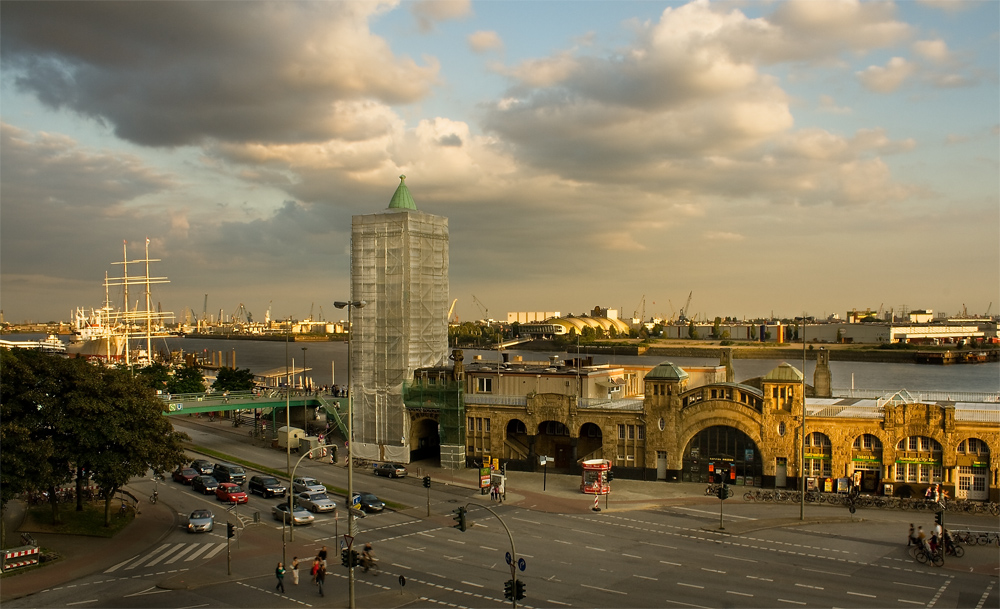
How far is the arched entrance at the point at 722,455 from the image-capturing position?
217 feet

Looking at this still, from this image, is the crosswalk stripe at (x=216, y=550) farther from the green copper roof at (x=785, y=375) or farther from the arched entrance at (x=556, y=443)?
the green copper roof at (x=785, y=375)

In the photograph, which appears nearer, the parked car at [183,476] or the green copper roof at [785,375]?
the green copper roof at [785,375]

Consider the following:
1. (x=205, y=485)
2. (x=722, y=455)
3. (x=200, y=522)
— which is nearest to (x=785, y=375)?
(x=722, y=455)

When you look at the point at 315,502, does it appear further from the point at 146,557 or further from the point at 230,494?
the point at 146,557

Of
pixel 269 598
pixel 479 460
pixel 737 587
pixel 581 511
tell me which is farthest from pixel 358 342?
pixel 737 587

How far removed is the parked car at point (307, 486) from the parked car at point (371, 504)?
12.9 ft

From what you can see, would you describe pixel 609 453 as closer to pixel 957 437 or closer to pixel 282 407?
pixel 957 437

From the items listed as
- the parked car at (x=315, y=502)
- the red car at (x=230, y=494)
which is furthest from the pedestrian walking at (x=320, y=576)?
the red car at (x=230, y=494)

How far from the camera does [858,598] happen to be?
37.9 m

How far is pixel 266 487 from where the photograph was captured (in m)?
64.8

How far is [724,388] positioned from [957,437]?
1796 centimetres

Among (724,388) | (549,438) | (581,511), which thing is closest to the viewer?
(581,511)

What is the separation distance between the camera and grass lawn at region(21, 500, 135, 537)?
52781mm

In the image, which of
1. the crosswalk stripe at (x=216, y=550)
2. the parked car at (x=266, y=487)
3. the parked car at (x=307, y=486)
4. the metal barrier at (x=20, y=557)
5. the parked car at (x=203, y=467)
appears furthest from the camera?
the parked car at (x=203, y=467)
